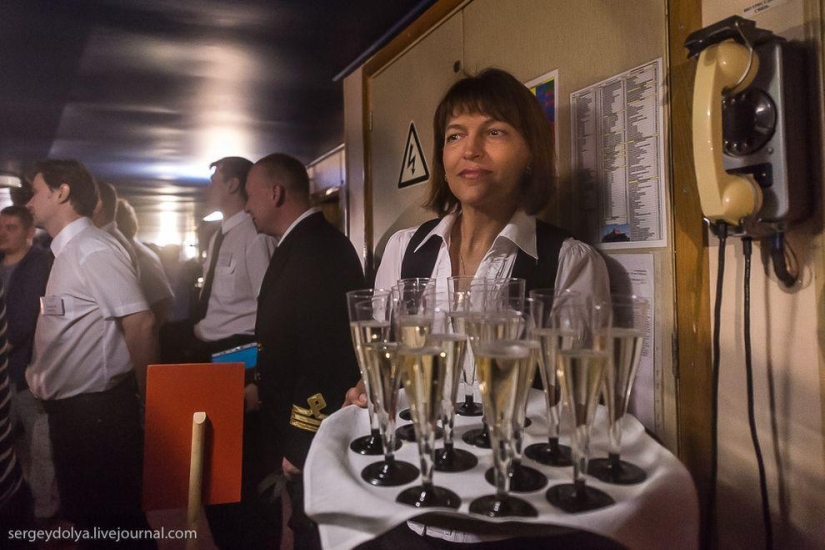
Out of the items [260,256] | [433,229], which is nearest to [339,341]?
[260,256]

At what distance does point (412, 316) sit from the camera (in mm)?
807

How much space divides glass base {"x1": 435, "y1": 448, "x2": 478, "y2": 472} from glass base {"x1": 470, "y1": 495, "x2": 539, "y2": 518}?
0.37 feet

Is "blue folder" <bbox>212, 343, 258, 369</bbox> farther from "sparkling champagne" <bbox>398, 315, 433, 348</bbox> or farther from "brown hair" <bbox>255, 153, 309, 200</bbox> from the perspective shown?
"sparkling champagne" <bbox>398, 315, 433, 348</bbox>

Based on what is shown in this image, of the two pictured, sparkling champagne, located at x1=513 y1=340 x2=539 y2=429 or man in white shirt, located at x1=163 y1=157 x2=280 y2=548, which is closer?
sparkling champagne, located at x1=513 y1=340 x2=539 y2=429

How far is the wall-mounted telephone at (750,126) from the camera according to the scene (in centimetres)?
81

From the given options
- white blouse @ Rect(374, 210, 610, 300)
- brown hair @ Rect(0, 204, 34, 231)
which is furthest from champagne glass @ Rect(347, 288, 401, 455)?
brown hair @ Rect(0, 204, 34, 231)

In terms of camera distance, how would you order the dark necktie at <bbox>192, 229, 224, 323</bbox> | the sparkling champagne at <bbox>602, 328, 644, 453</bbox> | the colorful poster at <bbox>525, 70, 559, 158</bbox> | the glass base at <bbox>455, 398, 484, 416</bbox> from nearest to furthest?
the sparkling champagne at <bbox>602, 328, 644, 453</bbox> < the glass base at <bbox>455, 398, 484, 416</bbox> < the colorful poster at <bbox>525, 70, 559, 158</bbox> < the dark necktie at <bbox>192, 229, 224, 323</bbox>

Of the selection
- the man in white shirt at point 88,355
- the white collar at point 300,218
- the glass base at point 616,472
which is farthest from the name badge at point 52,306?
the glass base at point 616,472

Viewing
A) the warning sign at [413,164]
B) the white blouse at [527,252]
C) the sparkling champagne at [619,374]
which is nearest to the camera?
the sparkling champagne at [619,374]

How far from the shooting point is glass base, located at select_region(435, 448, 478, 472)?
0.74m

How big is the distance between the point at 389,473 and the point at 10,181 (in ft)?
5.42

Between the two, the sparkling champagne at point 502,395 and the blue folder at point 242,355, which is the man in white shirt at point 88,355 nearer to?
the blue folder at point 242,355

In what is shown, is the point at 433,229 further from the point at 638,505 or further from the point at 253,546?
the point at 253,546

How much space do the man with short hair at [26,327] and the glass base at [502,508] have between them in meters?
1.60
